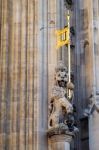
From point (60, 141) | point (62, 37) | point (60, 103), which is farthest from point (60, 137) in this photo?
point (62, 37)

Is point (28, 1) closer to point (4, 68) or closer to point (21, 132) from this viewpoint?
point (4, 68)

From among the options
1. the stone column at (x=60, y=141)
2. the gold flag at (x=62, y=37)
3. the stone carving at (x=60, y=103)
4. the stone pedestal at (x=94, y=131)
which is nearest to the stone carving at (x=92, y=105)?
the stone pedestal at (x=94, y=131)

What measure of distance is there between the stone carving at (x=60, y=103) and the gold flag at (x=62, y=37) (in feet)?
2.00

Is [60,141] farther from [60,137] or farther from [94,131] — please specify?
[94,131]

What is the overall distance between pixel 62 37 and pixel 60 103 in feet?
5.48

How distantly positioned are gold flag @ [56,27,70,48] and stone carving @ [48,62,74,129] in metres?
0.61

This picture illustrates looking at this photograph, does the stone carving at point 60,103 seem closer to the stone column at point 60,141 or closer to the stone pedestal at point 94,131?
the stone column at point 60,141

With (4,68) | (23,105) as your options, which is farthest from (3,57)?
(23,105)

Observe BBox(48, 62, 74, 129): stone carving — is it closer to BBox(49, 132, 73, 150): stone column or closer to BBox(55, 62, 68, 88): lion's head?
BBox(55, 62, 68, 88): lion's head

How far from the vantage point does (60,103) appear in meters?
13.2

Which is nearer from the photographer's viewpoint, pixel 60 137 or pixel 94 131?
pixel 60 137

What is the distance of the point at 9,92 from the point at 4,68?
56 cm

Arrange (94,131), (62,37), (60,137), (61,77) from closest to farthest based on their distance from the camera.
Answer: (60,137)
(61,77)
(62,37)
(94,131)

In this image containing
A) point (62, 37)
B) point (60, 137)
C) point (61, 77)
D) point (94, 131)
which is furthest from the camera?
point (94, 131)
